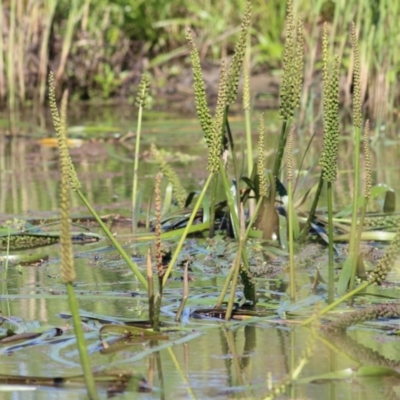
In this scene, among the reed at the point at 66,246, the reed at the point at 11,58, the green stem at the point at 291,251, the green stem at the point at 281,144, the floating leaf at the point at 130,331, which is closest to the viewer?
the reed at the point at 66,246

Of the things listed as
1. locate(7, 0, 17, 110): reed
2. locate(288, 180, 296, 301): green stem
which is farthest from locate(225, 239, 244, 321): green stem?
locate(7, 0, 17, 110): reed

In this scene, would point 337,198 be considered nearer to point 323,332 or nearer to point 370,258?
point 370,258

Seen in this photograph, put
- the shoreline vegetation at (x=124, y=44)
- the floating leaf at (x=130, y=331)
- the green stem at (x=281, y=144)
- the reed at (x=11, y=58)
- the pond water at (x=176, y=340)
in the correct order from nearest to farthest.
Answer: the pond water at (x=176, y=340), the floating leaf at (x=130, y=331), the green stem at (x=281, y=144), the reed at (x=11, y=58), the shoreline vegetation at (x=124, y=44)

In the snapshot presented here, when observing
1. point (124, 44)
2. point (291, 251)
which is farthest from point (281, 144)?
point (124, 44)

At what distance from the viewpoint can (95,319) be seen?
89.4 inches

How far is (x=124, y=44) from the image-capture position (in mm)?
9266

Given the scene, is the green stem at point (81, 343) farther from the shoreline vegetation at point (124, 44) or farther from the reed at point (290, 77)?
the shoreline vegetation at point (124, 44)

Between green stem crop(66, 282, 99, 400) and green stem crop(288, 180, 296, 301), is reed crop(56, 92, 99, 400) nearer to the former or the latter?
green stem crop(66, 282, 99, 400)

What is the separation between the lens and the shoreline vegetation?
25.8 feet

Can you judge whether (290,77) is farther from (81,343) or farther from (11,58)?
(11,58)

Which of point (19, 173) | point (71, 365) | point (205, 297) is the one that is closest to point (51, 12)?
point (19, 173)

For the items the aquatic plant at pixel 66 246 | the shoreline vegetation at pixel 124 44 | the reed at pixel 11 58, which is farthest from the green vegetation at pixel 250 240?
the reed at pixel 11 58

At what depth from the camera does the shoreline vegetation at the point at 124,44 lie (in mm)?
7879

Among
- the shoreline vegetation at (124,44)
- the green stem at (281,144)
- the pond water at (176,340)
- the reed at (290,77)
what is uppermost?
the shoreline vegetation at (124,44)
